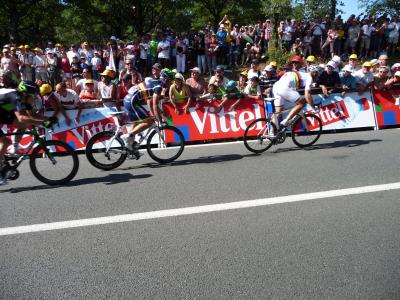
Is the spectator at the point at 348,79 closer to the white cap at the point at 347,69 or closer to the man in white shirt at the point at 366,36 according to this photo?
the white cap at the point at 347,69

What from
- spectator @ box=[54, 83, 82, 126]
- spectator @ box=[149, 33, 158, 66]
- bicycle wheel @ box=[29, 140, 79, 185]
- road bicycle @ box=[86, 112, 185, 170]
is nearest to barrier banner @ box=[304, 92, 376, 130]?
road bicycle @ box=[86, 112, 185, 170]

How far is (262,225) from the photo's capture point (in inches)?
182

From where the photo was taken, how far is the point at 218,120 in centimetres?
967

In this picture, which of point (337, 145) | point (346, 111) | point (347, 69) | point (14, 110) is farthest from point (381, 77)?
point (14, 110)

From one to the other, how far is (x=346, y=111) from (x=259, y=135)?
11.3 ft

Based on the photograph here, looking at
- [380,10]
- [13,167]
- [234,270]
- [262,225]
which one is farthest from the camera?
[380,10]

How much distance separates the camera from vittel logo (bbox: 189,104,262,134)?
378 inches

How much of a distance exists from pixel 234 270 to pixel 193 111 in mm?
6337

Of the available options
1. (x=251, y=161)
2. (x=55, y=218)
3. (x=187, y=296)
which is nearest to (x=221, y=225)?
(x=187, y=296)

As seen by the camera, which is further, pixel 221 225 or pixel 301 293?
pixel 221 225

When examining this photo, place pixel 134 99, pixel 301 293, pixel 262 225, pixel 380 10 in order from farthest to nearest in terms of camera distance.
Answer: pixel 380 10 < pixel 134 99 < pixel 262 225 < pixel 301 293

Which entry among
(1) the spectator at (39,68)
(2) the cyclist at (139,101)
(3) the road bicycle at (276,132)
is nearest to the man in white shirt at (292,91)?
(3) the road bicycle at (276,132)

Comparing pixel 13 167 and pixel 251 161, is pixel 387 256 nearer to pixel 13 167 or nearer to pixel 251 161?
pixel 251 161

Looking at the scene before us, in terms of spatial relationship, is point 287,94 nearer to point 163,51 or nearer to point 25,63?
point 163,51
